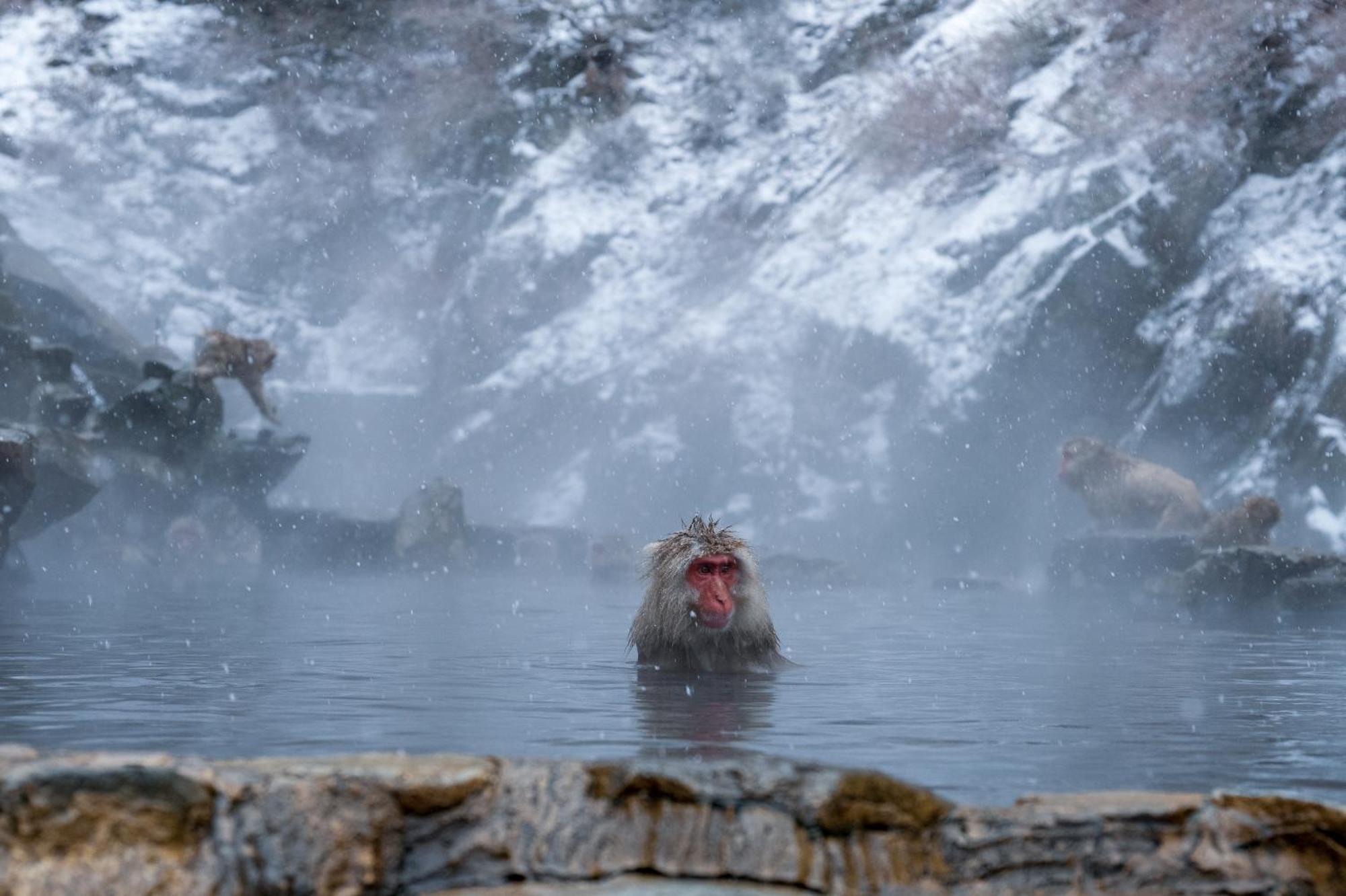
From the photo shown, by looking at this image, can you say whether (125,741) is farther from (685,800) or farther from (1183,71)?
(1183,71)

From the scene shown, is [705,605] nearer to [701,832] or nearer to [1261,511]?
[701,832]

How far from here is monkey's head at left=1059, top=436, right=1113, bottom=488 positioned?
1861cm

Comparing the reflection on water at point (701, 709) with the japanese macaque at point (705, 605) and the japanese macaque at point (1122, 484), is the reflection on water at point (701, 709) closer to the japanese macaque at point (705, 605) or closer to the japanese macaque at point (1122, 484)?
the japanese macaque at point (705, 605)

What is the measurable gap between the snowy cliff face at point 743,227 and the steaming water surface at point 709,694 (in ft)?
39.0

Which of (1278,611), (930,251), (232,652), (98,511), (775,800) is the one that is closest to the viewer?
(775,800)

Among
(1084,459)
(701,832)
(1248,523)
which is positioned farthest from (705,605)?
(1084,459)

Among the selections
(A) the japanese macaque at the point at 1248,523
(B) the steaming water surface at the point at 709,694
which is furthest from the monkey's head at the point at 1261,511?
(B) the steaming water surface at the point at 709,694

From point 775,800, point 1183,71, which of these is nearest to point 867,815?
point 775,800

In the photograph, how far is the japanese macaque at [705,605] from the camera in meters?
6.27

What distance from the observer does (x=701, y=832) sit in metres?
2.44

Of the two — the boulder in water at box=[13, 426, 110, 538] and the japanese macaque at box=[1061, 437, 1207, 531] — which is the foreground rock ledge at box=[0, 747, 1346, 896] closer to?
the boulder in water at box=[13, 426, 110, 538]

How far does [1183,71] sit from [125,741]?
2357cm

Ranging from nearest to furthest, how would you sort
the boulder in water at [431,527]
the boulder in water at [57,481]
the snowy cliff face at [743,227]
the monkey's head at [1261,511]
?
the boulder in water at [57,481], the monkey's head at [1261,511], the boulder in water at [431,527], the snowy cliff face at [743,227]

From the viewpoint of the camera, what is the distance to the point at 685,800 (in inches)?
96.8
